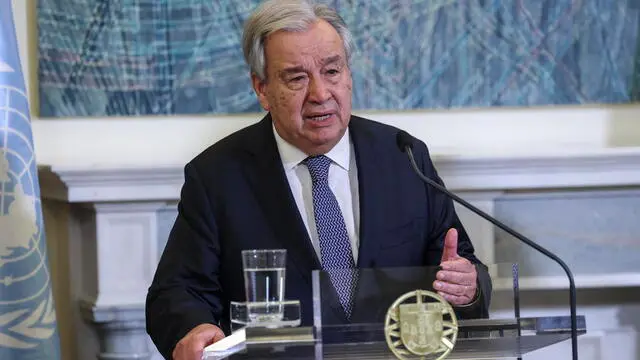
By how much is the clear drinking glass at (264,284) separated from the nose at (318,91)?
756 mm

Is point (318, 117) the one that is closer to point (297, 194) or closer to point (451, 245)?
point (297, 194)

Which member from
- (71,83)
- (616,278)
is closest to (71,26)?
(71,83)

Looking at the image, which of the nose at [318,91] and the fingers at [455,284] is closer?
the fingers at [455,284]

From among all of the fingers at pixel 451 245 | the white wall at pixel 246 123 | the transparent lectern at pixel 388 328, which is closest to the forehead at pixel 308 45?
the fingers at pixel 451 245

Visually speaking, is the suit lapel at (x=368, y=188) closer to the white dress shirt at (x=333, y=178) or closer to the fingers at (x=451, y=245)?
the white dress shirt at (x=333, y=178)

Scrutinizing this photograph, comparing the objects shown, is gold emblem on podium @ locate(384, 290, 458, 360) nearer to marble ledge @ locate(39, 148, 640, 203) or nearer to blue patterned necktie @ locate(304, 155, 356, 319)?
blue patterned necktie @ locate(304, 155, 356, 319)

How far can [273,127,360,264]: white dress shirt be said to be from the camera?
8.50ft

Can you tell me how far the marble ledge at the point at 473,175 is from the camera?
3352 mm

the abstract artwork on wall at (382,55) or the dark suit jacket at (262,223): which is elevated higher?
the abstract artwork on wall at (382,55)

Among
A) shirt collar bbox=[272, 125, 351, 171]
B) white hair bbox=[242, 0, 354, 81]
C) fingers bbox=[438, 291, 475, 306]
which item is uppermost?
white hair bbox=[242, 0, 354, 81]

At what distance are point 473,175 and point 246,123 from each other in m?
0.78

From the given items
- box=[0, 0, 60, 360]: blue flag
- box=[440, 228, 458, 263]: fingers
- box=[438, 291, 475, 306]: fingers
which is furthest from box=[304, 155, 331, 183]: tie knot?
box=[0, 0, 60, 360]: blue flag

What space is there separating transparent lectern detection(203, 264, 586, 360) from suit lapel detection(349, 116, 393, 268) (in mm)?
A: 572

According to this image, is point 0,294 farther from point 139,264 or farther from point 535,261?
point 535,261
